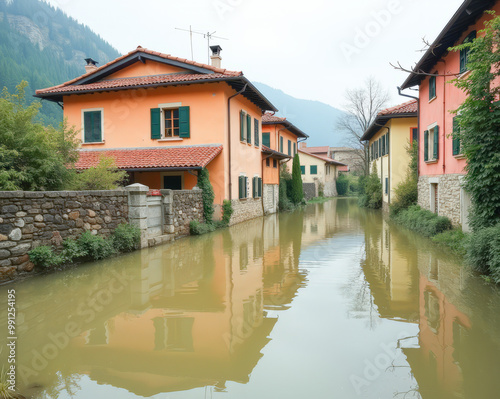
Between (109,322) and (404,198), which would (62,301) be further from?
(404,198)

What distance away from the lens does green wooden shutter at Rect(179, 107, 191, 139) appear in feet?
52.7

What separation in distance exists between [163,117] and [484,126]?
12.3 meters

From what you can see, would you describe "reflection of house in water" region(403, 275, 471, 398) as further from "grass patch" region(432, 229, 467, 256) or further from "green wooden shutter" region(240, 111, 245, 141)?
"green wooden shutter" region(240, 111, 245, 141)

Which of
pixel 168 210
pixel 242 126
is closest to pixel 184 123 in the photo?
pixel 242 126

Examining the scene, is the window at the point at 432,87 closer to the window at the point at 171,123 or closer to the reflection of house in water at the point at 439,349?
the window at the point at 171,123

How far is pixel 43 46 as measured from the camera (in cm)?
10238

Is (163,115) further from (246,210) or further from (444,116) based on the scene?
(444,116)

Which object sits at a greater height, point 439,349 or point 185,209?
point 185,209

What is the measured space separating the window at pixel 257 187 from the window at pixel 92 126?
7700mm

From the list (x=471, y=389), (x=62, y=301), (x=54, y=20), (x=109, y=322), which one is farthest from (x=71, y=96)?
(x=54, y=20)

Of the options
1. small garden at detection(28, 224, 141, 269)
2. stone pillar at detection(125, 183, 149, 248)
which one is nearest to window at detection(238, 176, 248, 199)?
stone pillar at detection(125, 183, 149, 248)

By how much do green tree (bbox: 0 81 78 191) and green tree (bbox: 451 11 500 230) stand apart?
8.94 meters

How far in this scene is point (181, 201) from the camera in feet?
43.5

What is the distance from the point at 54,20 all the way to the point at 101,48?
48.3 ft
